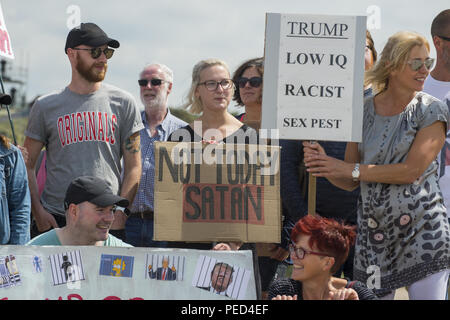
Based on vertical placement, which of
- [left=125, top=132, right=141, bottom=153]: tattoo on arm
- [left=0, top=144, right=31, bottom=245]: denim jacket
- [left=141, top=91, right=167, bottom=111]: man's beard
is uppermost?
[left=141, top=91, right=167, bottom=111]: man's beard

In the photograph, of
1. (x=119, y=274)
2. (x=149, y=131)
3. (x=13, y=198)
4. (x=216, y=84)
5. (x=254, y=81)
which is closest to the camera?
(x=119, y=274)

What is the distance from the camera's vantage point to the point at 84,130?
4.94 meters

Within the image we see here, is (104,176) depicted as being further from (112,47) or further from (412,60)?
(412,60)

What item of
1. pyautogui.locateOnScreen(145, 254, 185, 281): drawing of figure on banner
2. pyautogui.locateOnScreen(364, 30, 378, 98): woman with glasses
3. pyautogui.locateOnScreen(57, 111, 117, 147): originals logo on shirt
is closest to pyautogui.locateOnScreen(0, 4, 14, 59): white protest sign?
pyautogui.locateOnScreen(57, 111, 117, 147): originals logo on shirt

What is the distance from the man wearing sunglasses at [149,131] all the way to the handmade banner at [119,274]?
1288 millimetres

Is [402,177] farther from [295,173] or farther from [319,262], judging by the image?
[295,173]

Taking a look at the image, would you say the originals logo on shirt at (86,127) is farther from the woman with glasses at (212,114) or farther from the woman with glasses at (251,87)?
the woman with glasses at (251,87)

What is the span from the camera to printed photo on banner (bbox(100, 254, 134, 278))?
4.05 metres

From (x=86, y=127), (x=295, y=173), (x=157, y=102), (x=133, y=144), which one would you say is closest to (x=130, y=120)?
(x=133, y=144)

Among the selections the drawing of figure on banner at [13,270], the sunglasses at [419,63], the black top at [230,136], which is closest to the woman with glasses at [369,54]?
the sunglasses at [419,63]

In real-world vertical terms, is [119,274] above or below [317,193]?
below

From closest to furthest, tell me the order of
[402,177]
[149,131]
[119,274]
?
1. [119,274]
2. [402,177]
3. [149,131]

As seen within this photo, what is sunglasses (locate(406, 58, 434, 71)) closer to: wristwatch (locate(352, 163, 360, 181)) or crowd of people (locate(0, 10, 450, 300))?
crowd of people (locate(0, 10, 450, 300))

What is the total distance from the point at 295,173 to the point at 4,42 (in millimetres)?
2345
